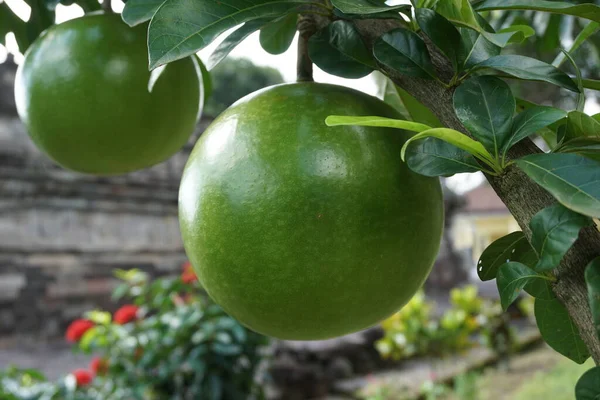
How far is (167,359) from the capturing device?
7.41 ft

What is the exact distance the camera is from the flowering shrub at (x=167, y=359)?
7.11ft

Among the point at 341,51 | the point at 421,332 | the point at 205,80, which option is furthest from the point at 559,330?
the point at 421,332

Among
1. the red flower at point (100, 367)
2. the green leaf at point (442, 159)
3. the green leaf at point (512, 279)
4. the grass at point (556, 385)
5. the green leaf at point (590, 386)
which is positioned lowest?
the grass at point (556, 385)

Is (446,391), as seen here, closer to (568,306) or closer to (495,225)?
(568,306)

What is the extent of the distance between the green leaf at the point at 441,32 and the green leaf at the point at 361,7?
2 centimetres

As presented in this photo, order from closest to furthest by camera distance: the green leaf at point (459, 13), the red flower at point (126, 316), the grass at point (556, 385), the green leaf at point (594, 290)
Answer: the green leaf at point (594, 290)
the green leaf at point (459, 13)
the red flower at point (126, 316)
the grass at point (556, 385)

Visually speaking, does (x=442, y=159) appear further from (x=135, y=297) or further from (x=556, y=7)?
(x=135, y=297)

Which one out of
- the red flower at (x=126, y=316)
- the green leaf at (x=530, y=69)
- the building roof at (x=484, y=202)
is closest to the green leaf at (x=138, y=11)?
the green leaf at (x=530, y=69)

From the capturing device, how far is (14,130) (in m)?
4.43

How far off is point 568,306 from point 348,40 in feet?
0.87

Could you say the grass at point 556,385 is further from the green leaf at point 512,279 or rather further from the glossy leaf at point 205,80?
the green leaf at point 512,279

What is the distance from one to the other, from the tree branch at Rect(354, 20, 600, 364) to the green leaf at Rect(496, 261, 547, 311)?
0.02 meters

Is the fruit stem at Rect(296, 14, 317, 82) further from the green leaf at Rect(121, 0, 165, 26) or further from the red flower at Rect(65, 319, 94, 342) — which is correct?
the red flower at Rect(65, 319, 94, 342)

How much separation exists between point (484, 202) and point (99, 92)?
14763 millimetres
